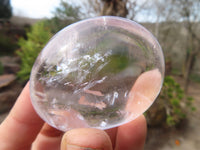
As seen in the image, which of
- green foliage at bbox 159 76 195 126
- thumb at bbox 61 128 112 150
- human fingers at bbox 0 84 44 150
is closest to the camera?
thumb at bbox 61 128 112 150

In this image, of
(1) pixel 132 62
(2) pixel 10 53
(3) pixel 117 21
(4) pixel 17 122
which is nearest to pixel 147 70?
(1) pixel 132 62

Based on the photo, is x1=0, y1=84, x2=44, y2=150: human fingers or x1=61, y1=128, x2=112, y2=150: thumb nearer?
x1=61, y1=128, x2=112, y2=150: thumb

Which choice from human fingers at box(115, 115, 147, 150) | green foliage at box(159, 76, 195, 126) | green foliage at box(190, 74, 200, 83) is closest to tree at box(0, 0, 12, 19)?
green foliage at box(159, 76, 195, 126)

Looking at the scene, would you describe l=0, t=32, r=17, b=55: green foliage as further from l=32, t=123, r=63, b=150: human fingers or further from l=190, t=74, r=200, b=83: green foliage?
l=190, t=74, r=200, b=83: green foliage

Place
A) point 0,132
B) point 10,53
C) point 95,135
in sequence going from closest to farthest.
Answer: point 95,135
point 0,132
point 10,53

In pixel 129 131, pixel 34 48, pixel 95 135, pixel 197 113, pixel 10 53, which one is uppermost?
pixel 95 135

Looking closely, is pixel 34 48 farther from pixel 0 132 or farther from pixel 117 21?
pixel 117 21

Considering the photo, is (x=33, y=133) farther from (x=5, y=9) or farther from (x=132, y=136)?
(x=5, y=9)
